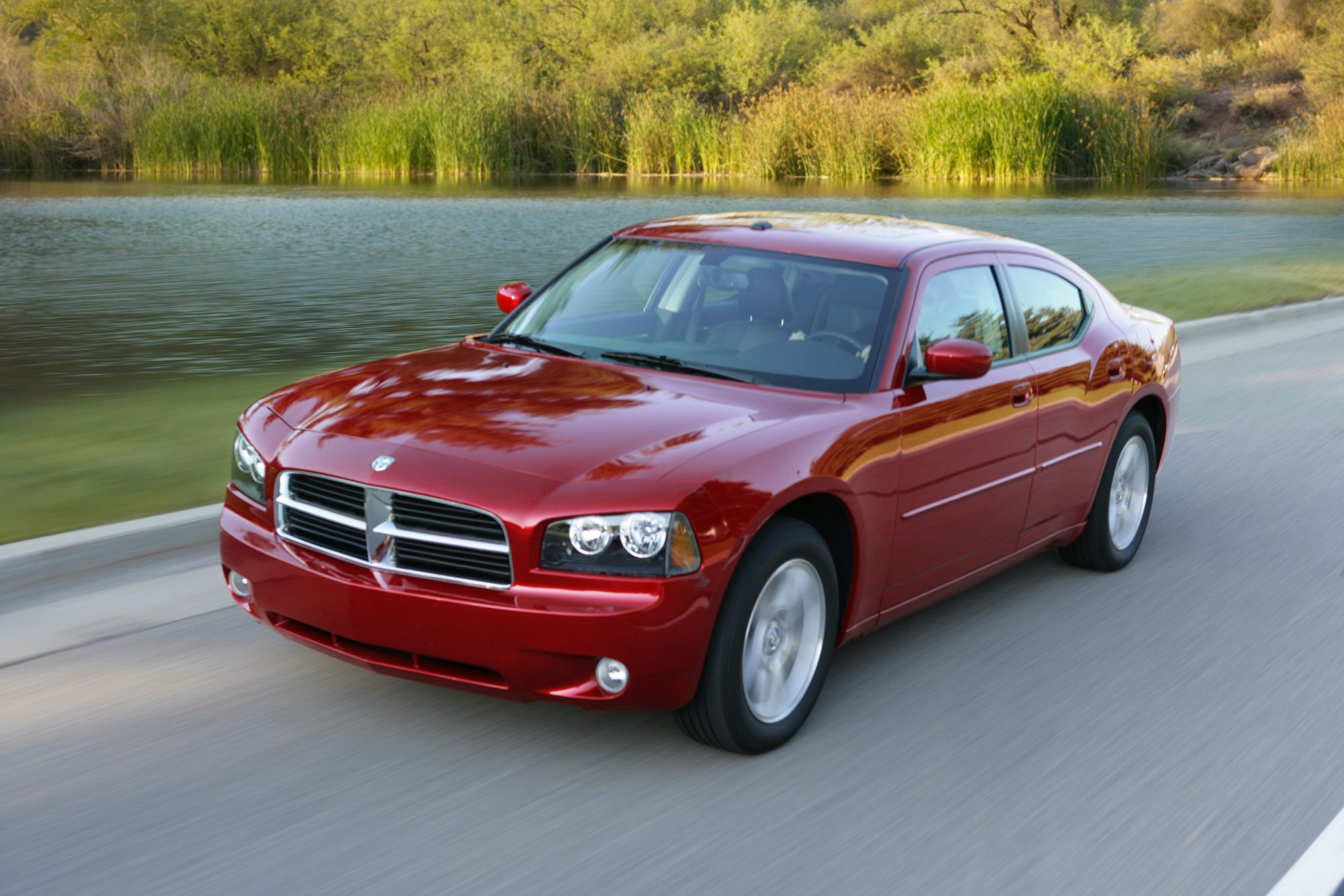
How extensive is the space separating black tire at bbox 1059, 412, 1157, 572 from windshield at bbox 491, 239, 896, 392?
1.70m

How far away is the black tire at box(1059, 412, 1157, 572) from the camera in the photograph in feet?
22.6

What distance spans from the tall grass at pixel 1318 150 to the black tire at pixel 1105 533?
42497 mm

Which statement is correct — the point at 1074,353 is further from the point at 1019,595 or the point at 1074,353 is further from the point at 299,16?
the point at 299,16

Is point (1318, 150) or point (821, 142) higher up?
point (821, 142)

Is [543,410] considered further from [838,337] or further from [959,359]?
[959,359]

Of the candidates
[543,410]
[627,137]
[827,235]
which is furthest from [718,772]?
[627,137]

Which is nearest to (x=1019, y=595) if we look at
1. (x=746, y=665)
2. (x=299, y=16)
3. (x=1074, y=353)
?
(x=1074, y=353)

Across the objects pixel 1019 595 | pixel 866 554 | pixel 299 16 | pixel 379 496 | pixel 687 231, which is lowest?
pixel 1019 595

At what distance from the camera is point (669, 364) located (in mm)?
5641

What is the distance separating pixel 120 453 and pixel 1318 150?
1767 inches

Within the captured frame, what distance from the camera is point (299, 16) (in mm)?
84938

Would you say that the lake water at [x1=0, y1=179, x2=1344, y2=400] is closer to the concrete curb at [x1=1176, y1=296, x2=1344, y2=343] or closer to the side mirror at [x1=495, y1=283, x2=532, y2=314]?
the concrete curb at [x1=1176, y1=296, x2=1344, y2=343]

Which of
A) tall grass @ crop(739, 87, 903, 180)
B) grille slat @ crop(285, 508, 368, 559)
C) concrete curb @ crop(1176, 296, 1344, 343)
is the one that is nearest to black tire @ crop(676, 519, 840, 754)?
grille slat @ crop(285, 508, 368, 559)

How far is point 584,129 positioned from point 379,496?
138ft
